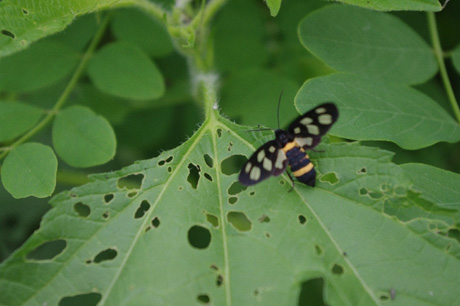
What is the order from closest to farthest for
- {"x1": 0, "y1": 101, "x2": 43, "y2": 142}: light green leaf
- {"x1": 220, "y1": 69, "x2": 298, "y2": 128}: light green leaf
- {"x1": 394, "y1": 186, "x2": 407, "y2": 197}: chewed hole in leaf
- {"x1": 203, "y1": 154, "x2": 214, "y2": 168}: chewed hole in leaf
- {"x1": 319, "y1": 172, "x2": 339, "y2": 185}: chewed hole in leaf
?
{"x1": 394, "y1": 186, "x2": 407, "y2": 197}: chewed hole in leaf
{"x1": 319, "y1": 172, "x2": 339, "y2": 185}: chewed hole in leaf
{"x1": 203, "y1": 154, "x2": 214, "y2": 168}: chewed hole in leaf
{"x1": 0, "y1": 101, "x2": 43, "y2": 142}: light green leaf
{"x1": 220, "y1": 69, "x2": 298, "y2": 128}: light green leaf

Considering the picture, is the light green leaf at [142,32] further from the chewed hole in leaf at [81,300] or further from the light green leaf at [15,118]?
the chewed hole in leaf at [81,300]

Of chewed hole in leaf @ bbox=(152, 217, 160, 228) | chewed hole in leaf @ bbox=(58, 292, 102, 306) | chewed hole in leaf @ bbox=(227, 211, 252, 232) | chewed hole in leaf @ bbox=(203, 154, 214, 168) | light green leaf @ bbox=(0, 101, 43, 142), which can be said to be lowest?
chewed hole in leaf @ bbox=(58, 292, 102, 306)

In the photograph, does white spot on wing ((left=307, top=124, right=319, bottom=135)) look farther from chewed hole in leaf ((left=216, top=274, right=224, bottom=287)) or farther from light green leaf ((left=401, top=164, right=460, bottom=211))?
chewed hole in leaf ((left=216, top=274, right=224, bottom=287))

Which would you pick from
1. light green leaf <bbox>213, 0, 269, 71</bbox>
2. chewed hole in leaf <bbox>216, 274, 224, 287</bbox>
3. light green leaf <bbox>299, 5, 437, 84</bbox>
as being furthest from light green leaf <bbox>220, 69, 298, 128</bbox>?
chewed hole in leaf <bbox>216, 274, 224, 287</bbox>

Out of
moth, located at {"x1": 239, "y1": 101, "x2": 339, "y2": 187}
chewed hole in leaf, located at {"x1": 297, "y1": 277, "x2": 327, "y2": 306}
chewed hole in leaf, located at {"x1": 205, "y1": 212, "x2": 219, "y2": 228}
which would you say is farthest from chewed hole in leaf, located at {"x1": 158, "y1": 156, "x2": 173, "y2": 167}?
chewed hole in leaf, located at {"x1": 297, "y1": 277, "x2": 327, "y2": 306}

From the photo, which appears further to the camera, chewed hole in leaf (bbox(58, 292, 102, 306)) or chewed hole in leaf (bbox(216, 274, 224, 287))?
chewed hole in leaf (bbox(58, 292, 102, 306))

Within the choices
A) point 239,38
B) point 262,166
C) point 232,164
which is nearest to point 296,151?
point 262,166

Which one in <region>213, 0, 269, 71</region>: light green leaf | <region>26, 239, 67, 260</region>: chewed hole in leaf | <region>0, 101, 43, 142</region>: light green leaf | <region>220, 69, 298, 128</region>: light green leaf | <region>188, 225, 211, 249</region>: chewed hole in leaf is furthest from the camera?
<region>213, 0, 269, 71</region>: light green leaf

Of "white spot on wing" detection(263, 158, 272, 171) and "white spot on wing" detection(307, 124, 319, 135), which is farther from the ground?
"white spot on wing" detection(307, 124, 319, 135)
